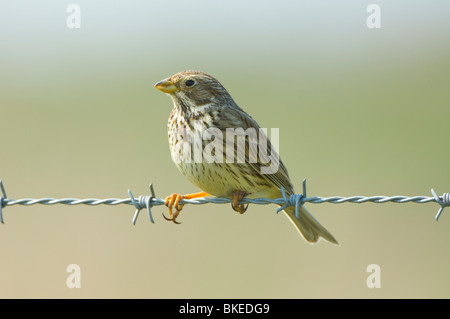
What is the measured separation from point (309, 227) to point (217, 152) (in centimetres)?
109

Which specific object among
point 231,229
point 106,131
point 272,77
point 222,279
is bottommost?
point 222,279

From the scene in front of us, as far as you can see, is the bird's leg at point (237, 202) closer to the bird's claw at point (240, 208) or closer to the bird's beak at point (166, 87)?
the bird's claw at point (240, 208)

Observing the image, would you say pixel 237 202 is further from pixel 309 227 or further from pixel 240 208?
pixel 309 227

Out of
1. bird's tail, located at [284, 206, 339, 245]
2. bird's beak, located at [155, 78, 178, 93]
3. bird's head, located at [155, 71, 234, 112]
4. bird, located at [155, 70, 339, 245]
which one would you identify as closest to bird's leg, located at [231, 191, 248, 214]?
bird, located at [155, 70, 339, 245]

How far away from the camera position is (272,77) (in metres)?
17.8

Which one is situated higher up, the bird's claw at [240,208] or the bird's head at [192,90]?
the bird's head at [192,90]

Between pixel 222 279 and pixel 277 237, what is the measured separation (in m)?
1.15

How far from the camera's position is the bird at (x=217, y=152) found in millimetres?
5477

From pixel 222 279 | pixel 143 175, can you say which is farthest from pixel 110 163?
pixel 222 279

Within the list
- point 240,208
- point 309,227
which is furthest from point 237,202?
point 309,227

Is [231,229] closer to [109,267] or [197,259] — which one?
[197,259]

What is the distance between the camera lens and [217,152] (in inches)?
216

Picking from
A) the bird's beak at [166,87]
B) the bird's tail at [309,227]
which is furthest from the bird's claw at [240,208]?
the bird's beak at [166,87]

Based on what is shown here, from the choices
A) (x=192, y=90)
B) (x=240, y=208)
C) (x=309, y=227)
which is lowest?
(x=309, y=227)
